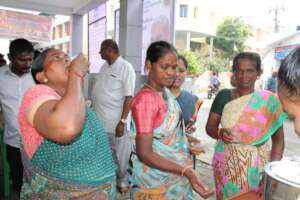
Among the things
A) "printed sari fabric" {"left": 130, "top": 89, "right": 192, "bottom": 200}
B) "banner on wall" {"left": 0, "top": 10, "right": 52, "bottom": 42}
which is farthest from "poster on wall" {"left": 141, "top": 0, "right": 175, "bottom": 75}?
"banner on wall" {"left": 0, "top": 10, "right": 52, "bottom": 42}

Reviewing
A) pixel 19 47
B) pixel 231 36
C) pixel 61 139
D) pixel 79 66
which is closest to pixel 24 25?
pixel 19 47

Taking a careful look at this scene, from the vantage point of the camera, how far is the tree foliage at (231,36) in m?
29.5

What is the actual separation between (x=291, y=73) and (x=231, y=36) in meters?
30.4

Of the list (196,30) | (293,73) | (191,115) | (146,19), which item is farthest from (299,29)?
(293,73)

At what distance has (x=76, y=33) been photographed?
7.64m

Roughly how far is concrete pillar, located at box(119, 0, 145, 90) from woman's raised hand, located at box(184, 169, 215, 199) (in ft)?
10.8

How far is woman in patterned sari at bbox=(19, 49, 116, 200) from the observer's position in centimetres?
106

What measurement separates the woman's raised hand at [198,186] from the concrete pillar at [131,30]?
130 inches

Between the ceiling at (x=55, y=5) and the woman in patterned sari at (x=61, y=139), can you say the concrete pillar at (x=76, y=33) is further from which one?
the woman in patterned sari at (x=61, y=139)

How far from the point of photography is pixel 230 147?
1.88m

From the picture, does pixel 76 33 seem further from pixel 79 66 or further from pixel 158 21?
pixel 79 66

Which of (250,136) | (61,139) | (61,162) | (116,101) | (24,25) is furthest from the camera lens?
(24,25)

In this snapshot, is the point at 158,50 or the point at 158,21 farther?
the point at 158,21

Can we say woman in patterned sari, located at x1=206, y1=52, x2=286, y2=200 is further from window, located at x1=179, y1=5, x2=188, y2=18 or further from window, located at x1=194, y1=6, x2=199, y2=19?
window, located at x1=194, y1=6, x2=199, y2=19
